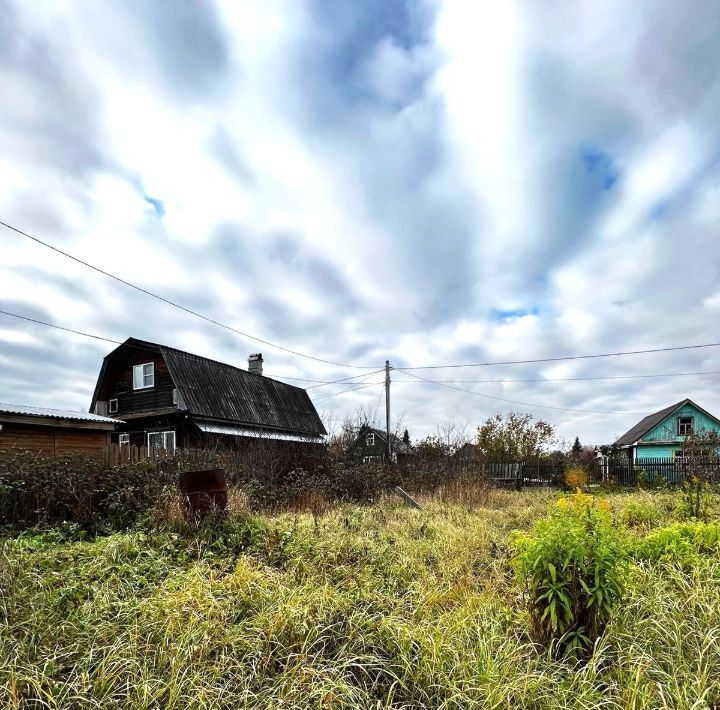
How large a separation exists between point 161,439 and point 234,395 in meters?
3.27

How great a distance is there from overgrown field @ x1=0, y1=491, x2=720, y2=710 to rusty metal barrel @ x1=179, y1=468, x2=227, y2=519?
0.72 metres

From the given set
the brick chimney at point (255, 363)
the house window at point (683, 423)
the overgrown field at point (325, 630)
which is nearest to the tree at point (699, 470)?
the overgrown field at point (325, 630)

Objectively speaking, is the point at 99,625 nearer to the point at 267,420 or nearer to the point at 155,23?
the point at 155,23

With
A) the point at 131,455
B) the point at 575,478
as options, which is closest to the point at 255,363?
the point at 131,455

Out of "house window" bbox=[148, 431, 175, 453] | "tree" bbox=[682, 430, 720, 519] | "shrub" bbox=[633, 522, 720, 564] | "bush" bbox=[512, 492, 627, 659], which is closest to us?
"bush" bbox=[512, 492, 627, 659]

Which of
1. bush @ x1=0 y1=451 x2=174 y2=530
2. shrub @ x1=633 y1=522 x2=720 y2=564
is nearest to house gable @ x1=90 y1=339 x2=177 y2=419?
bush @ x1=0 y1=451 x2=174 y2=530

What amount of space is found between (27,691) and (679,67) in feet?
21.3

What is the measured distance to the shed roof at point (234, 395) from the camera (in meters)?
17.9

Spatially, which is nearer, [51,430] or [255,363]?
[51,430]

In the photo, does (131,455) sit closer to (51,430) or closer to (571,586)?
(51,430)

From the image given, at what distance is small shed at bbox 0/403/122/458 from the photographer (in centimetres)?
1173

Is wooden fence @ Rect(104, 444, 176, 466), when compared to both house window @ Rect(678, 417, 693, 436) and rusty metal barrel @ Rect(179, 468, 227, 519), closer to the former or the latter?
rusty metal barrel @ Rect(179, 468, 227, 519)

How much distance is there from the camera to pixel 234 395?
20.2 metres

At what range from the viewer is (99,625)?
123 inches
